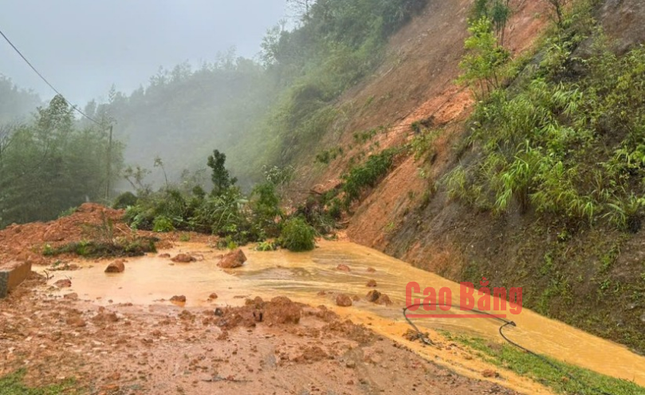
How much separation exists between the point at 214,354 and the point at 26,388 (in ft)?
4.46

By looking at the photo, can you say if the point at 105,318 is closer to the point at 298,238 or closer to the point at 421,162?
the point at 298,238

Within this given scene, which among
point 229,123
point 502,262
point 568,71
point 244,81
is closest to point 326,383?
point 502,262

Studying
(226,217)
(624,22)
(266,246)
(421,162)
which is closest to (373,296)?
(266,246)

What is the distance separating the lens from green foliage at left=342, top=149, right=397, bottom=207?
44.9 feet

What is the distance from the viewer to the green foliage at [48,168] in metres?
25.6

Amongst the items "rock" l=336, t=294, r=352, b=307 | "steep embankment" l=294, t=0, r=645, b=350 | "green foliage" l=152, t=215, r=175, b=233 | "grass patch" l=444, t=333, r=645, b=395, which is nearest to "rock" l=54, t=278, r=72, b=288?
"rock" l=336, t=294, r=352, b=307

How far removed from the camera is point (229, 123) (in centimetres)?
5406

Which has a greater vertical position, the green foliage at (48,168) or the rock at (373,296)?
the green foliage at (48,168)

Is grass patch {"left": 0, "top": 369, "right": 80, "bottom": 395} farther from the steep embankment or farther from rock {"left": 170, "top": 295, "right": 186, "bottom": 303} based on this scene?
the steep embankment

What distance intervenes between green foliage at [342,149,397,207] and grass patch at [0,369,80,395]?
1092 cm

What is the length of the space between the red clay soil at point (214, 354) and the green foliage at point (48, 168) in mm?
24014

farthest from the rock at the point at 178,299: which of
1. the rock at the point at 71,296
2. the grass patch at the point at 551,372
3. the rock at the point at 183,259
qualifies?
the grass patch at the point at 551,372

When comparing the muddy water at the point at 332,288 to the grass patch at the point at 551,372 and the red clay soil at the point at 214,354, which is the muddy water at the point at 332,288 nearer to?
the grass patch at the point at 551,372

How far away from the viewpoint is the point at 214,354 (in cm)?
395
